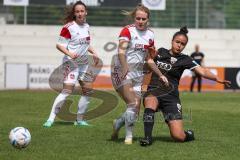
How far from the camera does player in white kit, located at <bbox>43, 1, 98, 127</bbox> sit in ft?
39.3

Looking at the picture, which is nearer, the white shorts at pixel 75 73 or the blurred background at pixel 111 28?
the white shorts at pixel 75 73

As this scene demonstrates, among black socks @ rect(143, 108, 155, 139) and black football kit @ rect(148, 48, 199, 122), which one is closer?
black socks @ rect(143, 108, 155, 139)

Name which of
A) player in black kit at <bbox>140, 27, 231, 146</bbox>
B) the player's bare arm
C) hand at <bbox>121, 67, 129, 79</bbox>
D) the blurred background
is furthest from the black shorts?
the blurred background

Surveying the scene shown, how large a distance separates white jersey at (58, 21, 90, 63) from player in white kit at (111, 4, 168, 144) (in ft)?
7.60

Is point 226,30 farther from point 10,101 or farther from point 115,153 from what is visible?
point 115,153

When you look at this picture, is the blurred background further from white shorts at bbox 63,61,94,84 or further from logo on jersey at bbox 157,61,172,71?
logo on jersey at bbox 157,61,172,71

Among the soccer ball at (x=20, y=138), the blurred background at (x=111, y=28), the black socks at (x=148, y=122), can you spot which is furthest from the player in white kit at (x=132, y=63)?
the blurred background at (x=111, y=28)

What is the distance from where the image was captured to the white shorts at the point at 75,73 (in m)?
12.1

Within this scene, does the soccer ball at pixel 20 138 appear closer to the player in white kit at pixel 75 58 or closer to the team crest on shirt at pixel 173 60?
the team crest on shirt at pixel 173 60

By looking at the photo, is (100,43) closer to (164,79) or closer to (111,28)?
(111,28)

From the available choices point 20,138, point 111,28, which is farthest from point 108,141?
point 111,28

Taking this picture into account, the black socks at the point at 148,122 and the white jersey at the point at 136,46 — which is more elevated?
the white jersey at the point at 136,46

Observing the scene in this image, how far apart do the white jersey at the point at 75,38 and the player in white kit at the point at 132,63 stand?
232cm

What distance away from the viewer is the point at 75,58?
1190 centimetres
